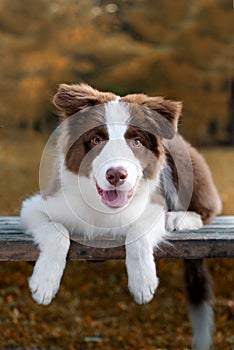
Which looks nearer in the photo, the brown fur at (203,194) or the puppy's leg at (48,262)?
the puppy's leg at (48,262)

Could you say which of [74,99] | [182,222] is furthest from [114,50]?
[74,99]

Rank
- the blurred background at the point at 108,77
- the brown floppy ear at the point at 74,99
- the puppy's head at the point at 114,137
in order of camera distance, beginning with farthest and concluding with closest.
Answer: the blurred background at the point at 108,77 < the brown floppy ear at the point at 74,99 < the puppy's head at the point at 114,137

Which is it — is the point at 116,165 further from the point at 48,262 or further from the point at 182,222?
the point at 182,222

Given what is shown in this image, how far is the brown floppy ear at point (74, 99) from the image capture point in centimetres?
306

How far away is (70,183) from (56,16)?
4.14 m

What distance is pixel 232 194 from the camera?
6.62 meters

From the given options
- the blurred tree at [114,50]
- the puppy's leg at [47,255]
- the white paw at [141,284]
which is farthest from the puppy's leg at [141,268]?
the blurred tree at [114,50]

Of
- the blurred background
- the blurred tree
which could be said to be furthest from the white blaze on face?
the blurred tree

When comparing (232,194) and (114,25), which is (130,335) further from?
(114,25)

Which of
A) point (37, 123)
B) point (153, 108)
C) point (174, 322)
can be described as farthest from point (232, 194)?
point (153, 108)

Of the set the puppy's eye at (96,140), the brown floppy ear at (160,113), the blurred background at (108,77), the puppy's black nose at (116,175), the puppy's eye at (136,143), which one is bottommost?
the blurred background at (108,77)

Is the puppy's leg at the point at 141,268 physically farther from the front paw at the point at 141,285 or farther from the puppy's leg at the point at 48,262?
the puppy's leg at the point at 48,262

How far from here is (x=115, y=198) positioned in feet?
9.69

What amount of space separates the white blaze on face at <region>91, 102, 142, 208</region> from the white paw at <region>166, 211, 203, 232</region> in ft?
1.44
